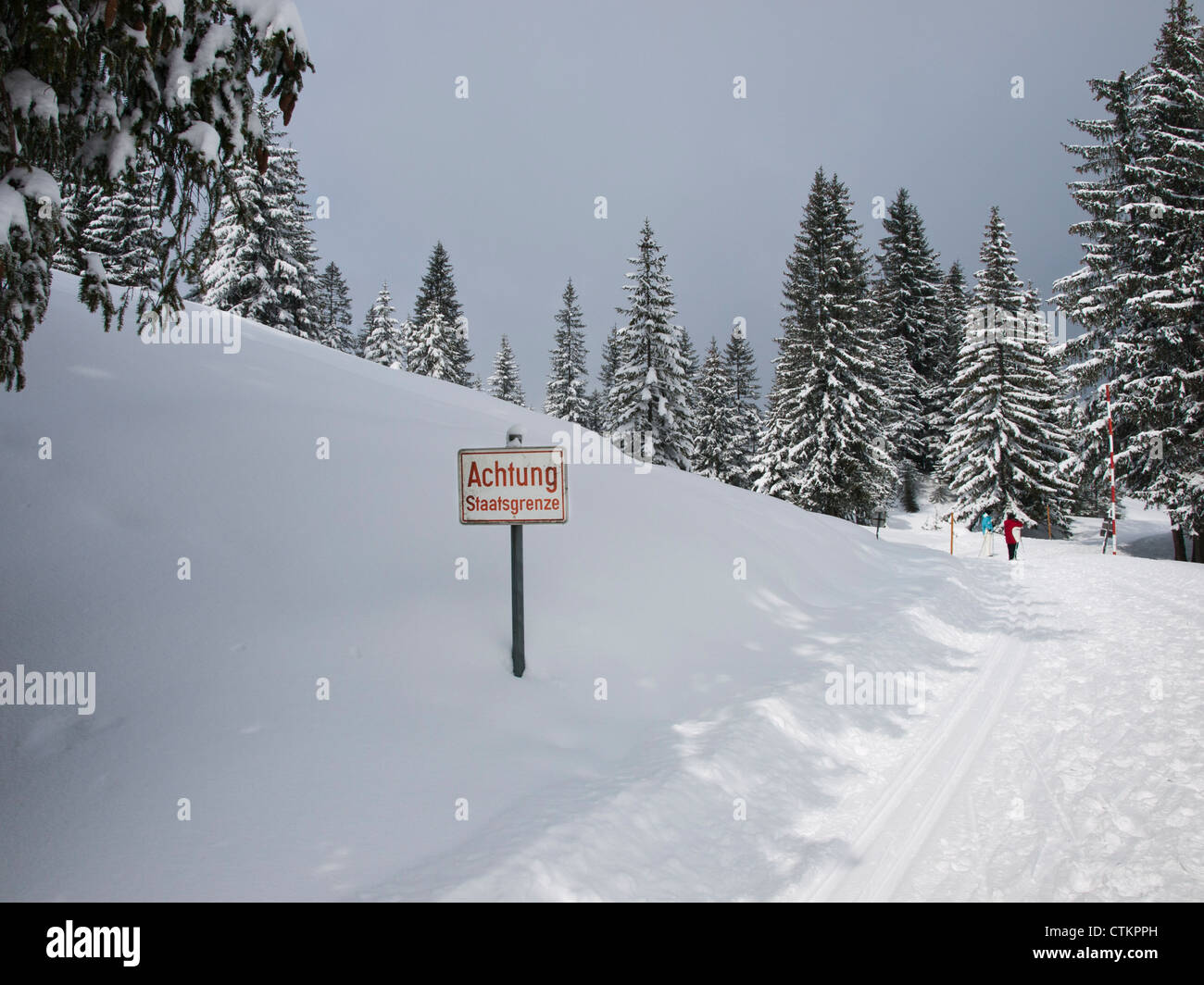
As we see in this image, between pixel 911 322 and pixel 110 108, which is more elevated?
pixel 911 322

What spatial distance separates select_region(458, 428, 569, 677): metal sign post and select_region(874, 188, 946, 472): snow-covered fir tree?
123 feet

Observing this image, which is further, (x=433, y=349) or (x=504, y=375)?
(x=504, y=375)

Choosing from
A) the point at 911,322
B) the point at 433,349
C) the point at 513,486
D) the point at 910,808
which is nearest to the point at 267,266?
the point at 433,349

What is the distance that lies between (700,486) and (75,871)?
36.8ft

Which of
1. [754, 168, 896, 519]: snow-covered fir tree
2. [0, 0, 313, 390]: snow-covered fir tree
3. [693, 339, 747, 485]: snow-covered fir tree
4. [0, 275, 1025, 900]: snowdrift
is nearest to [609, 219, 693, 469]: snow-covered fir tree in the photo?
[754, 168, 896, 519]: snow-covered fir tree

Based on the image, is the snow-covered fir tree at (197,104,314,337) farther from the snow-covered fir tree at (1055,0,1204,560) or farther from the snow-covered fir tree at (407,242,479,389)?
the snow-covered fir tree at (1055,0,1204,560)

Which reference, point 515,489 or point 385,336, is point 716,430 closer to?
point 385,336

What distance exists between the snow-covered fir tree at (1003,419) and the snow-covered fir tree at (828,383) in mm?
3620

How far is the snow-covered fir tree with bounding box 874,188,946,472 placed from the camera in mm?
41625

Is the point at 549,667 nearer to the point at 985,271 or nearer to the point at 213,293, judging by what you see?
the point at 213,293

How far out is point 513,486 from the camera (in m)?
5.87

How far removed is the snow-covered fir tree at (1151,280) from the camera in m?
19.4

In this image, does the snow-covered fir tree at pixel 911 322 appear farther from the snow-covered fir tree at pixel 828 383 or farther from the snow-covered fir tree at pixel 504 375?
the snow-covered fir tree at pixel 504 375

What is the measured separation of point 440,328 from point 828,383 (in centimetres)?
2478
